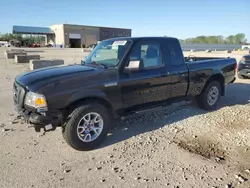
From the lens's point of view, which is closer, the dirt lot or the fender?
the dirt lot

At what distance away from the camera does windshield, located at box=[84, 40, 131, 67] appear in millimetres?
4416

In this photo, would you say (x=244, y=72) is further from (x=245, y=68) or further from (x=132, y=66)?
(x=132, y=66)

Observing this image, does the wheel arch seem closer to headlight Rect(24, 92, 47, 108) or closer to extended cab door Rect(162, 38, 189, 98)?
extended cab door Rect(162, 38, 189, 98)

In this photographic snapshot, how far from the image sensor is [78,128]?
3.87 meters

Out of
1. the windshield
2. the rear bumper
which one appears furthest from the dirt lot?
the rear bumper

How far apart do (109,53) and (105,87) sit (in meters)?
0.96

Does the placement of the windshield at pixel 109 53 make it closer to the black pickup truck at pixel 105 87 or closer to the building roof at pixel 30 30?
the black pickup truck at pixel 105 87

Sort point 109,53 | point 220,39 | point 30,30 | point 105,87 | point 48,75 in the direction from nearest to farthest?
point 48,75, point 105,87, point 109,53, point 30,30, point 220,39

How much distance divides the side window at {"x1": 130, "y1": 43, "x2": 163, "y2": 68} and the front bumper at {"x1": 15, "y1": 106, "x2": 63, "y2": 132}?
5.77 ft

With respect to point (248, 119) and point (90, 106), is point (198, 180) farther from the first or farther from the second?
point (248, 119)

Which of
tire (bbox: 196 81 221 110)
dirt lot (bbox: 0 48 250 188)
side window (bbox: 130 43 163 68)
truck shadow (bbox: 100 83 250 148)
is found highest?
side window (bbox: 130 43 163 68)

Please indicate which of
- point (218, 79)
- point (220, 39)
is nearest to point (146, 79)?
point (218, 79)

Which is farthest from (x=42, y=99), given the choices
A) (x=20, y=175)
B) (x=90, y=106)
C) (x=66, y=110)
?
(x=20, y=175)

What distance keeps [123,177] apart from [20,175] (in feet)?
4.75
